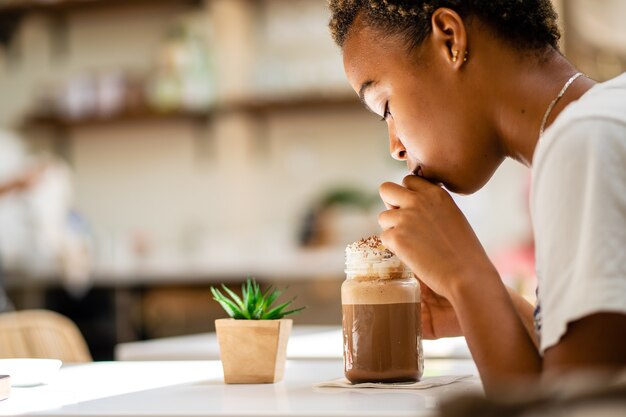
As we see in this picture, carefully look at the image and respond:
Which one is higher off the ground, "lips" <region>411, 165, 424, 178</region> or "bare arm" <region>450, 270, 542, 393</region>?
"lips" <region>411, 165, 424, 178</region>

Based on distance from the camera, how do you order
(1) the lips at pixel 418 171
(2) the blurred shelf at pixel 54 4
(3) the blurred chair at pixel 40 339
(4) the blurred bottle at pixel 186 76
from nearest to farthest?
1. (1) the lips at pixel 418 171
2. (3) the blurred chair at pixel 40 339
3. (4) the blurred bottle at pixel 186 76
4. (2) the blurred shelf at pixel 54 4

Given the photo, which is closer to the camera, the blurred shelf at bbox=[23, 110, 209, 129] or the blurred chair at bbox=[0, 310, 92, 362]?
the blurred chair at bbox=[0, 310, 92, 362]

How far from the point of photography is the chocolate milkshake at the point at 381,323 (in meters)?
1.14

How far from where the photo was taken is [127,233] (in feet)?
15.3

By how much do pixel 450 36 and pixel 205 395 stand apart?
52cm

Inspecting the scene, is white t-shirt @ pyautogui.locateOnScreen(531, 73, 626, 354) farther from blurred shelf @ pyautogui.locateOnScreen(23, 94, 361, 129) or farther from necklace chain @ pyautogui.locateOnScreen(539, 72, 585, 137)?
blurred shelf @ pyautogui.locateOnScreen(23, 94, 361, 129)

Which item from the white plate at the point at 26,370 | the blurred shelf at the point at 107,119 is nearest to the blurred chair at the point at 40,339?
the white plate at the point at 26,370

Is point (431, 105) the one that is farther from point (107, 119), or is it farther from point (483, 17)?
point (107, 119)

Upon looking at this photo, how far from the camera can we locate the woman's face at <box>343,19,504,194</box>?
111 cm

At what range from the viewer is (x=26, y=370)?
1255mm

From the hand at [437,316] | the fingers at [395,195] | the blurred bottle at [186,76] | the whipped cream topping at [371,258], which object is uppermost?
the blurred bottle at [186,76]

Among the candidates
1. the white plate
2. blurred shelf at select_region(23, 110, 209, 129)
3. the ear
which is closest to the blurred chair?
the white plate

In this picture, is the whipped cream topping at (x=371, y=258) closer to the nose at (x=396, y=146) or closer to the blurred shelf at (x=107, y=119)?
the nose at (x=396, y=146)

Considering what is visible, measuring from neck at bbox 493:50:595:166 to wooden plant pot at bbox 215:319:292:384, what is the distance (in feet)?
1.29
